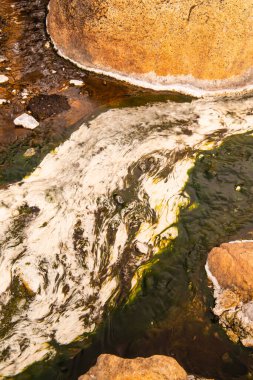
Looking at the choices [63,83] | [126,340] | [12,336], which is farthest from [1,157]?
[126,340]

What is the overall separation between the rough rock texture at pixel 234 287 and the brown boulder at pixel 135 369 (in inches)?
47.7

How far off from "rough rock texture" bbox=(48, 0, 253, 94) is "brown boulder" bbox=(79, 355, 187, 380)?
25.4 feet

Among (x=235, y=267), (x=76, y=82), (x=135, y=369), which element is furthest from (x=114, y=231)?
(x=76, y=82)

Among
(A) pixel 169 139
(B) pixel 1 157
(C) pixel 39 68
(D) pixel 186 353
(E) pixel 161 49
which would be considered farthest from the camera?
(C) pixel 39 68

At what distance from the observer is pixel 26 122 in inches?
333

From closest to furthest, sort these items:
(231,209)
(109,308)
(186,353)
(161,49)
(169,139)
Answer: (186,353)
(109,308)
(231,209)
(169,139)
(161,49)

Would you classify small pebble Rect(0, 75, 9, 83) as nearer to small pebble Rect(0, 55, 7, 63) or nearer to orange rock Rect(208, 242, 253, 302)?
small pebble Rect(0, 55, 7, 63)

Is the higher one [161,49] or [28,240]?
[161,49]

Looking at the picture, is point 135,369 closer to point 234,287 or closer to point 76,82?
point 234,287

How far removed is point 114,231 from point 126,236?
0.25 metres

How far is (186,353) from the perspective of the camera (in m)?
4.97

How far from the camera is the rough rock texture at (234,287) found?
5164mm

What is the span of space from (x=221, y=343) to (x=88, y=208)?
338 cm

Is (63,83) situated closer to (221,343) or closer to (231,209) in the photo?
(231,209)
